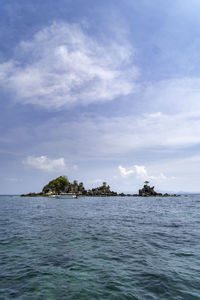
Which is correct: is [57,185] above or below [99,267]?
above

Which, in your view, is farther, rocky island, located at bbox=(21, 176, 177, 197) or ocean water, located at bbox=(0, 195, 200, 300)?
rocky island, located at bbox=(21, 176, 177, 197)

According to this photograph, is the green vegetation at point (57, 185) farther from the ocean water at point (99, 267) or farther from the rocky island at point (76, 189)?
the ocean water at point (99, 267)

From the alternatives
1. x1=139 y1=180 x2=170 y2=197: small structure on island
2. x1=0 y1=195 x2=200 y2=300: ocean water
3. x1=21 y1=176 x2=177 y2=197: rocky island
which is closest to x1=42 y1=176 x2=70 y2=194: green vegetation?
x1=21 y1=176 x2=177 y2=197: rocky island

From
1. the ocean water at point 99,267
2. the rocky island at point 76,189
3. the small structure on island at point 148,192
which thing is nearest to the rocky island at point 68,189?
the rocky island at point 76,189

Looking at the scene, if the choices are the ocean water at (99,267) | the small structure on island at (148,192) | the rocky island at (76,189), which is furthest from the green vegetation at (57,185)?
the ocean water at (99,267)

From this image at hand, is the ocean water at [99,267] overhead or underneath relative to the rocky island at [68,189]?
underneath

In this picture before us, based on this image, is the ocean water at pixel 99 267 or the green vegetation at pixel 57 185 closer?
the ocean water at pixel 99 267

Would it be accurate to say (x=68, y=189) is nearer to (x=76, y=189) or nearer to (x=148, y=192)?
(x=76, y=189)

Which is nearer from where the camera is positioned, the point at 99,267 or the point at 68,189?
the point at 99,267

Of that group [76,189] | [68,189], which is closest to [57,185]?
[68,189]

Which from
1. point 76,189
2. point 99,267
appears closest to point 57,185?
point 76,189

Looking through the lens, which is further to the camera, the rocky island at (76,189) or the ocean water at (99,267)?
the rocky island at (76,189)

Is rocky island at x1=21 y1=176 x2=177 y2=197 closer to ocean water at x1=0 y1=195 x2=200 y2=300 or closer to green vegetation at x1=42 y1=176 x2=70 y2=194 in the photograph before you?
green vegetation at x1=42 y1=176 x2=70 y2=194

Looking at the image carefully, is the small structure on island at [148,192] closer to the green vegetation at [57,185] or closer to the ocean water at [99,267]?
the green vegetation at [57,185]
